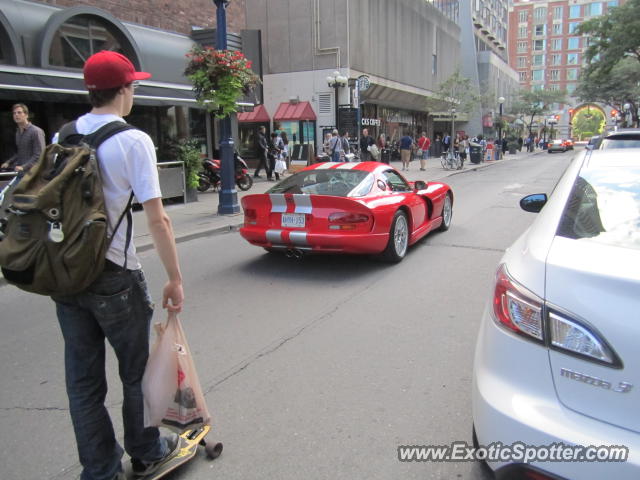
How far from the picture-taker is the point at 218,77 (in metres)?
10.5

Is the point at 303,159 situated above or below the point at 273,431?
above

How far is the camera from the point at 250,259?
23.9ft

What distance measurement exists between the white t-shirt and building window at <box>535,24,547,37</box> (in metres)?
123

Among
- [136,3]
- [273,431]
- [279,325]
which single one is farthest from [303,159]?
[273,431]

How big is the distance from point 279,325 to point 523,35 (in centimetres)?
12097

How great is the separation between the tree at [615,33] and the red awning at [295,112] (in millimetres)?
19089

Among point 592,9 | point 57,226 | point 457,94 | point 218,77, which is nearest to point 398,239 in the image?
point 57,226

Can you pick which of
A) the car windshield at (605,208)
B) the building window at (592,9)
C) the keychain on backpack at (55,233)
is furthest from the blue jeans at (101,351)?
the building window at (592,9)

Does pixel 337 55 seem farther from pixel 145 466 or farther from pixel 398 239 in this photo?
pixel 145 466

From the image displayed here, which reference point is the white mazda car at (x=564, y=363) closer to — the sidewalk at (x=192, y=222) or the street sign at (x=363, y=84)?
the sidewalk at (x=192, y=222)

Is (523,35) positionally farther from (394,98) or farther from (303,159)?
(303,159)

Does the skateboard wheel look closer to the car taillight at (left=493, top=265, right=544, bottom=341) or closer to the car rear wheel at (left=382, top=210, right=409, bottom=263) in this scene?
the car taillight at (left=493, top=265, right=544, bottom=341)

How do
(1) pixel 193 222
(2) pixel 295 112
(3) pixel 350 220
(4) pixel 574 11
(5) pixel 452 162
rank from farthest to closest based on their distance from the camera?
(4) pixel 574 11
(2) pixel 295 112
(5) pixel 452 162
(1) pixel 193 222
(3) pixel 350 220

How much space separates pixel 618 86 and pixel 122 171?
188 ft
